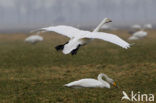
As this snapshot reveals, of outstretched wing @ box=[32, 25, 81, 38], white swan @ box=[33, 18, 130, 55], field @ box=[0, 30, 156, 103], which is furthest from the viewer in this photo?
outstretched wing @ box=[32, 25, 81, 38]

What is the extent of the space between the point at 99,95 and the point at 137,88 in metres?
1.61

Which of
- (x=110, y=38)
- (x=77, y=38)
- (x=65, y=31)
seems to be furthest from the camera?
(x=65, y=31)

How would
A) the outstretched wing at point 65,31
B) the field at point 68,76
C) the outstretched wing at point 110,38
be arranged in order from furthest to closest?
the outstretched wing at point 65,31 < the field at point 68,76 < the outstretched wing at point 110,38

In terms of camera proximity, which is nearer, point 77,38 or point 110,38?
point 110,38

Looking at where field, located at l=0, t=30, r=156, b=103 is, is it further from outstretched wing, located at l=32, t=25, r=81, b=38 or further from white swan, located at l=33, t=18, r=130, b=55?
outstretched wing, located at l=32, t=25, r=81, b=38

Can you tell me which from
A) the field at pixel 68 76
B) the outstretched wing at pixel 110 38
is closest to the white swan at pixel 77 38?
the outstretched wing at pixel 110 38

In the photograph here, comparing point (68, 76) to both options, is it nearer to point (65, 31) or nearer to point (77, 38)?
point (65, 31)

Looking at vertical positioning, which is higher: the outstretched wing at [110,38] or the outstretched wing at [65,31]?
the outstretched wing at [65,31]

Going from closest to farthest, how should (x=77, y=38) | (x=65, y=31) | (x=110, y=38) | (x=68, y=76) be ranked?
(x=110, y=38)
(x=77, y=38)
(x=65, y=31)
(x=68, y=76)

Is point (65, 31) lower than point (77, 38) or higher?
higher

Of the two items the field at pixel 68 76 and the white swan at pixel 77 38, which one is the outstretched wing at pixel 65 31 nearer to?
the white swan at pixel 77 38

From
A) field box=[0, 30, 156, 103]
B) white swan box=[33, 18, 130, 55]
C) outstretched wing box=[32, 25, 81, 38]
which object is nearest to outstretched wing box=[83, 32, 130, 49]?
white swan box=[33, 18, 130, 55]

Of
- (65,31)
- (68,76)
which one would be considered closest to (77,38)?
(65,31)

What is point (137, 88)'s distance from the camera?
34.6 ft
